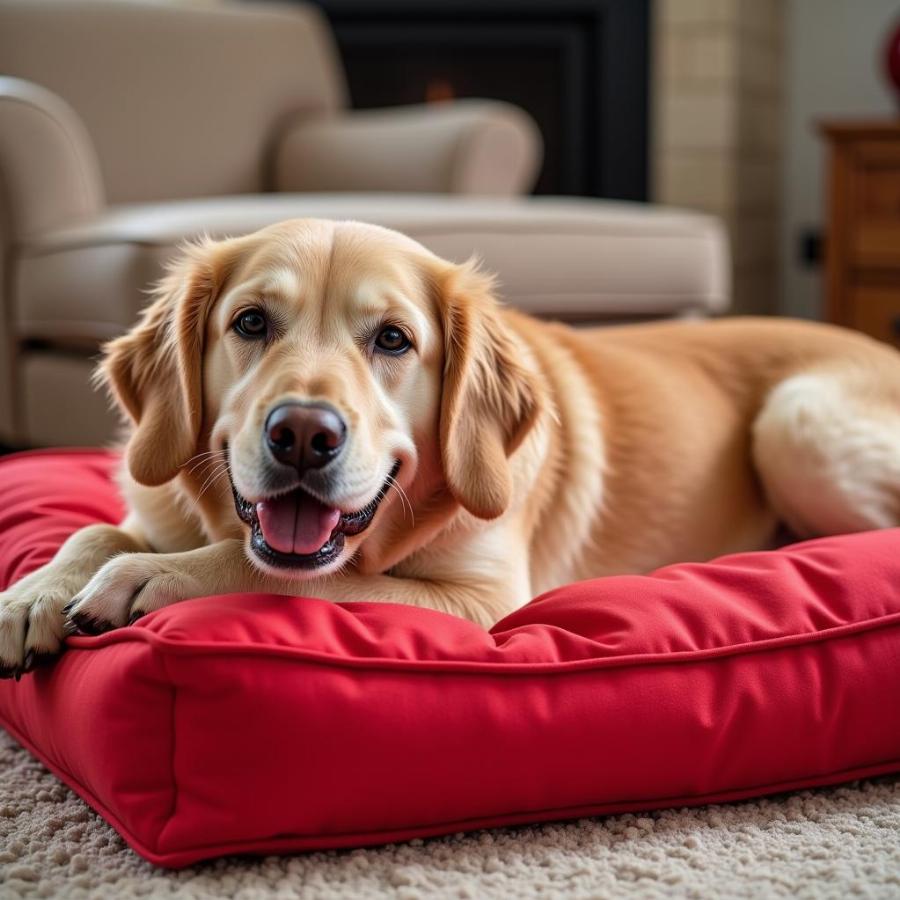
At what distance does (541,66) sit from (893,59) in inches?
62.8

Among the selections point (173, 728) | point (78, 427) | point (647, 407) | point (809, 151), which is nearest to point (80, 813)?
point (173, 728)

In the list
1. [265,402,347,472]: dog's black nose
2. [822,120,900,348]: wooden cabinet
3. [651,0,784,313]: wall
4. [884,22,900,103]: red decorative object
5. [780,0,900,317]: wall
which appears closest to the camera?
[265,402,347,472]: dog's black nose

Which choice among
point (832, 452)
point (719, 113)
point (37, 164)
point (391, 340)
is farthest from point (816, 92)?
point (391, 340)

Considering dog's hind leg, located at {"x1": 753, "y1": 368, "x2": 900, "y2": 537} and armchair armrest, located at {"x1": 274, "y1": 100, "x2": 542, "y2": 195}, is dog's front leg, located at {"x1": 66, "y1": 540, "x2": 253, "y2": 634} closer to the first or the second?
dog's hind leg, located at {"x1": 753, "y1": 368, "x2": 900, "y2": 537}

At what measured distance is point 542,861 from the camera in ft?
4.95

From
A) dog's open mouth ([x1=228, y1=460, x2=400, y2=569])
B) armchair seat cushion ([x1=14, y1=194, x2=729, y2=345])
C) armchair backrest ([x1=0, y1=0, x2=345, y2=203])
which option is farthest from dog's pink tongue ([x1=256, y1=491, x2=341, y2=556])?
armchair backrest ([x1=0, y1=0, x2=345, y2=203])

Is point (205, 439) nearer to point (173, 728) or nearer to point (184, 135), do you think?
point (173, 728)

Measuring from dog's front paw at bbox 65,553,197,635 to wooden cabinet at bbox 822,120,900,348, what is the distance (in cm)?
365

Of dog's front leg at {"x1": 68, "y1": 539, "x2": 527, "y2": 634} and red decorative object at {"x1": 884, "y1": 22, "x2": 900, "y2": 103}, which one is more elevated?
red decorative object at {"x1": 884, "y1": 22, "x2": 900, "y2": 103}

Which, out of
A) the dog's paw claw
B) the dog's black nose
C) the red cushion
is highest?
the dog's black nose

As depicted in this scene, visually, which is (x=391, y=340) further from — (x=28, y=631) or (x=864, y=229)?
(x=864, y=229)

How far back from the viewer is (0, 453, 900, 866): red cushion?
145cm

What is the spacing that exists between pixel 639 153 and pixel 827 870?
4665 millimetres

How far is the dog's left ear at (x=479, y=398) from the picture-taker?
5.99 ft
